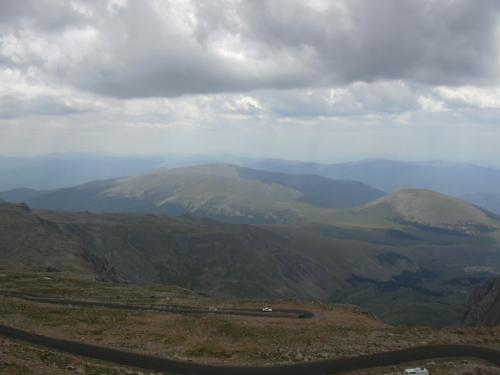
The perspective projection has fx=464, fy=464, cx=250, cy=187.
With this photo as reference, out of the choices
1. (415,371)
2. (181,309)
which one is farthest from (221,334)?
(415,371)

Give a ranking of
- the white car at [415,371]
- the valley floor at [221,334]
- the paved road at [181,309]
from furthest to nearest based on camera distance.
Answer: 1. the paved road at [181,309]
2. the valley floor at [221,334]
3. the white car at [415,371]

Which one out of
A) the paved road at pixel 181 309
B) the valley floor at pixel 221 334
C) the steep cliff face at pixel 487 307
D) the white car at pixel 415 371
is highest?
the white car at pixel 415 371

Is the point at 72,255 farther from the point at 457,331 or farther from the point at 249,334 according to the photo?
the point at 457,331

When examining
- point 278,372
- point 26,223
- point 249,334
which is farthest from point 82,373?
point 26,223

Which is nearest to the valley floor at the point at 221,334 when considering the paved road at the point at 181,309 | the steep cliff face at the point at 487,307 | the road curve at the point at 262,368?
the road curve at the point at 262,368

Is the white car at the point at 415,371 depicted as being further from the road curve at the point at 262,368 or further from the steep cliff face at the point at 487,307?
the steep cliff face at the point at 487,307

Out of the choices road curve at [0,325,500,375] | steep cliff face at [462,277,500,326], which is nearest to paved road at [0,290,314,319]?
road curve at [0,325,500,375]
